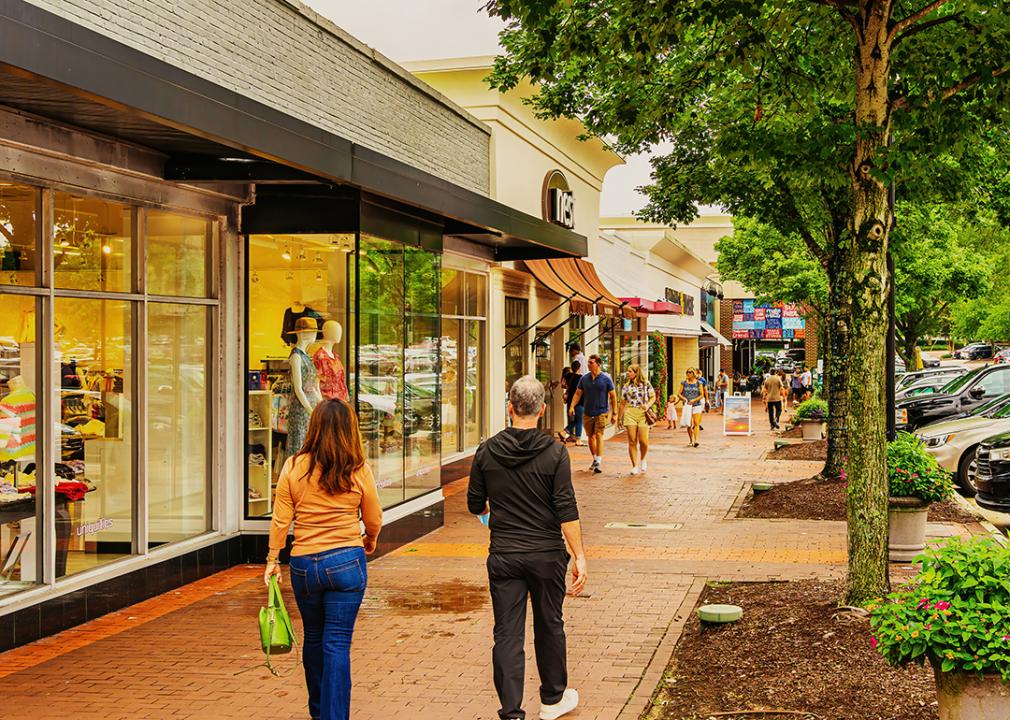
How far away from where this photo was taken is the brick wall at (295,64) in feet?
29.5

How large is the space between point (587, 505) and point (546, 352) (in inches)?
355

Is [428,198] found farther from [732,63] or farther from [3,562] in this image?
[3,562]

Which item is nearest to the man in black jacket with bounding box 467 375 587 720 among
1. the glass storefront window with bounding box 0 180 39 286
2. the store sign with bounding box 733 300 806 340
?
the glass storefront window with bounding box 0 180 39 286

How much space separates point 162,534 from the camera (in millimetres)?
10039

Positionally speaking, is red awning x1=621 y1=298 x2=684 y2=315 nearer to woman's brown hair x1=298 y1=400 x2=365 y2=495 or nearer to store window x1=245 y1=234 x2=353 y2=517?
store window x1=245 y1=234 x2=353 y2=517

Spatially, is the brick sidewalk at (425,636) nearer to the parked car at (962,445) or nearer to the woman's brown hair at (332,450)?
the woman's brown hair at (332,450)

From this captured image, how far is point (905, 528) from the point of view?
1069 cm

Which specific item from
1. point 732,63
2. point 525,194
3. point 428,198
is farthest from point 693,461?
point 732,63

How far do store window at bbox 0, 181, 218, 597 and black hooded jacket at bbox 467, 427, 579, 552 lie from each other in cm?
397

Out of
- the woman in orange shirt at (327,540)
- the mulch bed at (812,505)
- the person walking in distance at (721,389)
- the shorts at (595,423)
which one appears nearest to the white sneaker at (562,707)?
the woman in orange shirt at (327,540)

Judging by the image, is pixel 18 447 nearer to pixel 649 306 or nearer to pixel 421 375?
pixel 421 375

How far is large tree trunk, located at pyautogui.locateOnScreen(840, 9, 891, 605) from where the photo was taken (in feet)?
25.4

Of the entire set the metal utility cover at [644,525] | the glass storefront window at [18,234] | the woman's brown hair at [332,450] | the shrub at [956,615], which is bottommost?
the metal utility cover at [644,525]

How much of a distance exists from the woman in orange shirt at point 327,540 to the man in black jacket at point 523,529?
28.9 inches
